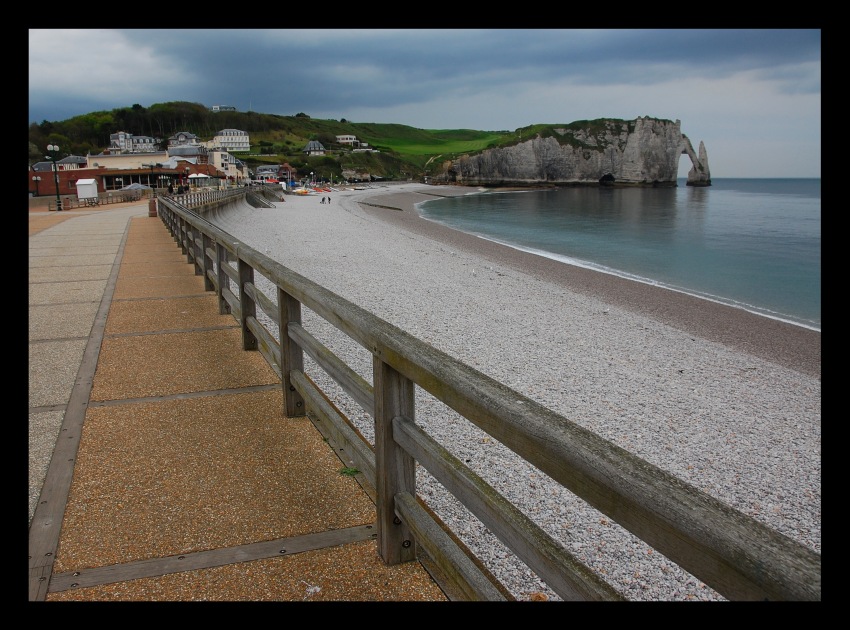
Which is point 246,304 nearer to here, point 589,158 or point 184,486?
point 184,486

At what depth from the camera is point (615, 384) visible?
8289 mm

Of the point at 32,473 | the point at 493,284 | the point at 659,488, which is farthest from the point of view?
the point at 493,284

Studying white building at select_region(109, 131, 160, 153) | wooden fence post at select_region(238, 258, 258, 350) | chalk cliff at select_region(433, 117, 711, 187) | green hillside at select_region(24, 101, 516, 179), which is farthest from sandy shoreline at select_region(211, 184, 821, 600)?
white building at select_region(109, 131, 160, 153)

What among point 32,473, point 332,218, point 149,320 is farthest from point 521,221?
point 32,473

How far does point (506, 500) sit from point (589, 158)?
481 ft

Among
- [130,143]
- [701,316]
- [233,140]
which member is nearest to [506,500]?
[701,316]

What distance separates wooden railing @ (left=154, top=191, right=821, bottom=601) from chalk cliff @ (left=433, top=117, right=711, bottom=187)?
141558 mm

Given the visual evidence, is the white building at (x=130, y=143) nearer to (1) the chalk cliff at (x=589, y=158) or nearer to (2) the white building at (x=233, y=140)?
(2) the white building at (x=233, y=140)

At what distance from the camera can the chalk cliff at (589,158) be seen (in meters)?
138

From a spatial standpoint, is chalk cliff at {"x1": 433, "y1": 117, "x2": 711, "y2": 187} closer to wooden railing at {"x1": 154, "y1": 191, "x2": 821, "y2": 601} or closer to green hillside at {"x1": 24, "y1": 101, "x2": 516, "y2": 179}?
green hillside at {"x1": 24, "y1": 101, "x2": 516, "y2": 179}

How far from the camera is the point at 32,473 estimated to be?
3.77m
